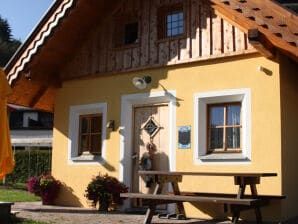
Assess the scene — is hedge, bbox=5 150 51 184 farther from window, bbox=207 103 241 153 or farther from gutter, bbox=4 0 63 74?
window, bbox=207 103 241 153

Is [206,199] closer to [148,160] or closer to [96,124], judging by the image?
[148,160]

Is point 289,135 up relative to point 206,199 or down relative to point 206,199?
up

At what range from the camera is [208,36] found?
9.65 metres

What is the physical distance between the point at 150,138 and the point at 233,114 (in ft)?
6.62

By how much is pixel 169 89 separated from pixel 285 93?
2.40 meters

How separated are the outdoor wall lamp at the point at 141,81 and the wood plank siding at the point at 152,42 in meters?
0.25

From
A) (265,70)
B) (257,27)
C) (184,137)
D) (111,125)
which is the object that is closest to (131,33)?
(111,125)

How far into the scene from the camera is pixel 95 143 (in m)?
11.5

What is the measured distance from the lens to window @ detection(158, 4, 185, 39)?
1032cm

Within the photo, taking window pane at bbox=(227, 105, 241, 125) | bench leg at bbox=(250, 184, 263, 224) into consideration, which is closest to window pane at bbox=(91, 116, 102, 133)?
window pane at bbox=(227, 105, 241, 125)

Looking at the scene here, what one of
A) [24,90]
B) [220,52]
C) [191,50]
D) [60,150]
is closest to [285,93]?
[220,52]

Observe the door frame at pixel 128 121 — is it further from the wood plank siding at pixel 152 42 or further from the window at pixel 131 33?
the window at pixel 131 33

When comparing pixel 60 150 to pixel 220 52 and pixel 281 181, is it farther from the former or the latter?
pixel 281 181

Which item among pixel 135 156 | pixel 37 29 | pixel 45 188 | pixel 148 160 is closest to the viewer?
pixel 148 160
